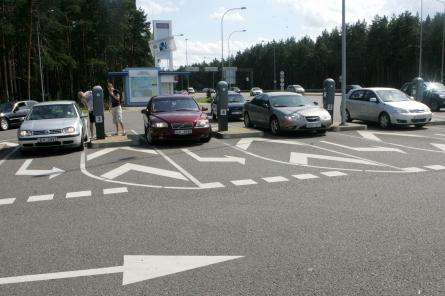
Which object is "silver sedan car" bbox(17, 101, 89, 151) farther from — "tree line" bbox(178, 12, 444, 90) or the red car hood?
"tree line" bbox(178, 12, 444, 90)

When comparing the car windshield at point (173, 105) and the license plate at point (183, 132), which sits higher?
the car windshield at point (173, 105)

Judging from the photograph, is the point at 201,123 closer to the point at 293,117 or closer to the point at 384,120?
the point at 293,117

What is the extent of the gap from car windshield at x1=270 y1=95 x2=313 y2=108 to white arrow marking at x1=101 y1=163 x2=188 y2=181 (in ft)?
23.7

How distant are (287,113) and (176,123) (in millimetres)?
4024

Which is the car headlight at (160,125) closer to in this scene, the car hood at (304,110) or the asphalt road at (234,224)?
the asphalt road at (234,224)

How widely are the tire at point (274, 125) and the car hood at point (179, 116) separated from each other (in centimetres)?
291

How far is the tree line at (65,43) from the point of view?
4212 cm

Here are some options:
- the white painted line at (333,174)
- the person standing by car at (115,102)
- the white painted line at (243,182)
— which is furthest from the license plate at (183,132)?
the white painted line at (333,174)

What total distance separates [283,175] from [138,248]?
15.4ft

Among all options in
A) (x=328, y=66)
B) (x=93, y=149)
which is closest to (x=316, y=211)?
(x=93, y=149)

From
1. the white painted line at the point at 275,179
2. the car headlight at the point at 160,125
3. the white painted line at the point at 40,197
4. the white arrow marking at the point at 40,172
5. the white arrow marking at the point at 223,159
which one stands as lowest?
the white arrow marking at the point at 40,172

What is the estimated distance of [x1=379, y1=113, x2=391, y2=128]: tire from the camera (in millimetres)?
17219

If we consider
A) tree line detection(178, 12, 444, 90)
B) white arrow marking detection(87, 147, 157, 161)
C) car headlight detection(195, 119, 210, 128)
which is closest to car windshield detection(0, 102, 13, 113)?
white arrow marking detection(87, 147, 157, 161)

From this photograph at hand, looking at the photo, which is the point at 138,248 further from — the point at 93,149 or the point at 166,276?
the point at 93,149
